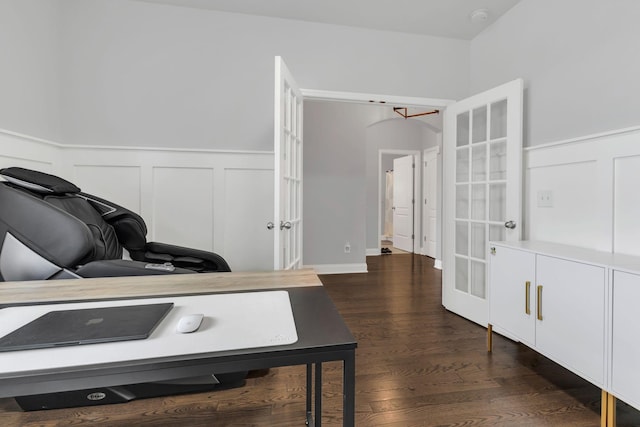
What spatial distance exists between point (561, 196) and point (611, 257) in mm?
597

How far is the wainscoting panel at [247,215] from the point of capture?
2.71 m

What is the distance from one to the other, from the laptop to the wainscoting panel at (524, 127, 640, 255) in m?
2.25

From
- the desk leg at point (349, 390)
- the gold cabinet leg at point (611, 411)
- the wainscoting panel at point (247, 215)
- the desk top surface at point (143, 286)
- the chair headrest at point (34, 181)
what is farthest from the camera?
the wainscoting panel at point (247, 215)

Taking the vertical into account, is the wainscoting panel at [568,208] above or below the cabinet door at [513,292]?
above

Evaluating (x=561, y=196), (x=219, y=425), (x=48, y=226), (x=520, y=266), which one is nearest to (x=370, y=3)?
(x=561, y=196)

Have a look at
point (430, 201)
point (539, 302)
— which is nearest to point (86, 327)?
point (539, 302)

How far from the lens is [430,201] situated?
5.78 m

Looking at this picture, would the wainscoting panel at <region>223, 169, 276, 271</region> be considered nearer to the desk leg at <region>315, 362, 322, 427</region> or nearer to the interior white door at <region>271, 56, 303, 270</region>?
the interior white door at <region>271, 56, 303, 270</region>

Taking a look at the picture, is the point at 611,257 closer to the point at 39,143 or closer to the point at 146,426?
the point at 146,426

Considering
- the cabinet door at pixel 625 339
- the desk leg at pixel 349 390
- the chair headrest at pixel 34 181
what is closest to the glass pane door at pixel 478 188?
the cabinet door at pixel 625 339

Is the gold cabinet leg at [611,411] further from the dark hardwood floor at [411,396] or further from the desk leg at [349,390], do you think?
the desk leg at [349,390]

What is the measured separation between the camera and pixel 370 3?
2.46m

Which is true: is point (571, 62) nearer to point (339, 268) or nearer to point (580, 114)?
point (580, 114)

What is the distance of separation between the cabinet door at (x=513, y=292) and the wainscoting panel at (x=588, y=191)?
1.42 feet
